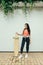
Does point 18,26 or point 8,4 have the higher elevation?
point 8,4

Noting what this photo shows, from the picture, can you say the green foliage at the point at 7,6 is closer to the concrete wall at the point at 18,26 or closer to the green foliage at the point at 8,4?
the green foliage at the point at 8,4

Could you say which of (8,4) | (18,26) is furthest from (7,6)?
(18,26)

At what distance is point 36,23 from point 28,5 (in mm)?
1168

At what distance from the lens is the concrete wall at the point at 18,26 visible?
17.6m

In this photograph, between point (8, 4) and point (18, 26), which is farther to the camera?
point (18, 26)

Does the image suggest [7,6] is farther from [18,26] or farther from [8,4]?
[18,26]

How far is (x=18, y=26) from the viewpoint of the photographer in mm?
17656

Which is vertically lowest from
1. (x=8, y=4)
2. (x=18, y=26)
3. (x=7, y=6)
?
(x=18, y=26)

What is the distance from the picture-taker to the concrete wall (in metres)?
17.6

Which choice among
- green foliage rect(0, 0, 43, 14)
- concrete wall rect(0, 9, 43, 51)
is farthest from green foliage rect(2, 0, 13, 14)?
concrete wall rect(0, 9, 43, 51)

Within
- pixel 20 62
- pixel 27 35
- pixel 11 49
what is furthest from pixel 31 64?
pixel 11 49

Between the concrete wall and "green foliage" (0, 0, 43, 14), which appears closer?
"green foliage" (0, 0, 43, 14)

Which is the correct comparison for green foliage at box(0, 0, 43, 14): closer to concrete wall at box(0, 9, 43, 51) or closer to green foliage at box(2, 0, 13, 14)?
green foliage at box(2, 0, 13, 14)

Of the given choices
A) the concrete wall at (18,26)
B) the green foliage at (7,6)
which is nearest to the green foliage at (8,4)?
the green foliage at (7,6)
